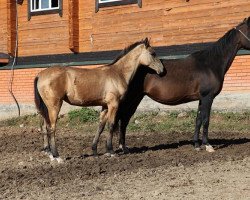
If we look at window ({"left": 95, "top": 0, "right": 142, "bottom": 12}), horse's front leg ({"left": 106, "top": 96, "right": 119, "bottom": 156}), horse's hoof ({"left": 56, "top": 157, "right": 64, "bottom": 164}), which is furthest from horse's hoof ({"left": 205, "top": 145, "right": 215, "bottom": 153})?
window ({"left": 95, "top": 0, "right": 142, "bottom": 12})

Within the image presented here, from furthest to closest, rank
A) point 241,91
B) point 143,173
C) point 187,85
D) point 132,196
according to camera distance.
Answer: point 241,91
point 187,85
point 143,173
point 132,196

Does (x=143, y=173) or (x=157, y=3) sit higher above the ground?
(x=157, y=3)

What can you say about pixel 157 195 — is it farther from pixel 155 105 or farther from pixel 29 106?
pixel 29 106

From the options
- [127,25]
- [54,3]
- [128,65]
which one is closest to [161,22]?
[127,25]

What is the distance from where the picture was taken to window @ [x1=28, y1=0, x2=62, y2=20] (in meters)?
20.6

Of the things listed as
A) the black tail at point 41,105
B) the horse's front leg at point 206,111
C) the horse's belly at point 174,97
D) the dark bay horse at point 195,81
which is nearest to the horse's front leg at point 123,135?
the dark bay horse at point 195,81

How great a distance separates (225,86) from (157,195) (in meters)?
9.62

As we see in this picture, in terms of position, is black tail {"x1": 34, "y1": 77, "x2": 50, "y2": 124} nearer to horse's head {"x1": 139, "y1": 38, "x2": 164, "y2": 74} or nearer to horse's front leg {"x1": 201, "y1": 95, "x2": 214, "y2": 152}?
horse's head {"x1": 139, "y1": 38, "x2": 164, "y2": 74}

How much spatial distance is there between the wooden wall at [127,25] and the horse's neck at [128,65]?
260 inches

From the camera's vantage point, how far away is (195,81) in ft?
35.5

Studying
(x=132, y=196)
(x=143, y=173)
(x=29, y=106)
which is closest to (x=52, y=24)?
(x=29, y=106)

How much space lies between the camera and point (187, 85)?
35.7 ft

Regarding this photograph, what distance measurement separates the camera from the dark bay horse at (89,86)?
958cm

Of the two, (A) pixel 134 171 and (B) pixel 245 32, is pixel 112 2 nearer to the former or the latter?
(B) pixel 245 32
